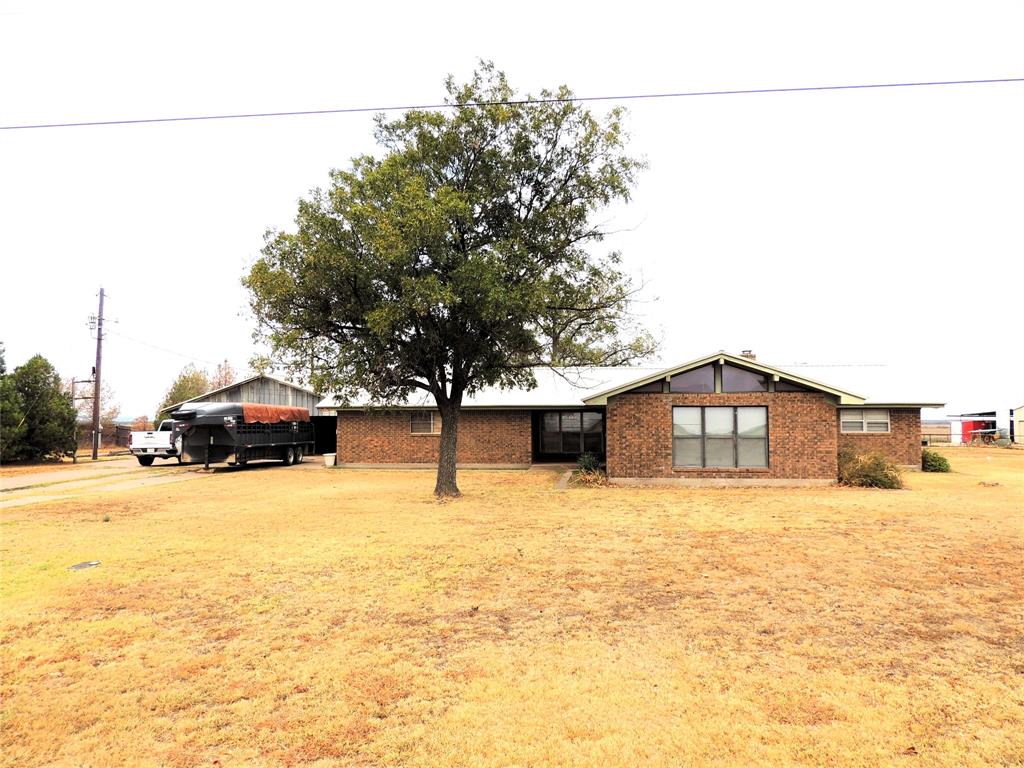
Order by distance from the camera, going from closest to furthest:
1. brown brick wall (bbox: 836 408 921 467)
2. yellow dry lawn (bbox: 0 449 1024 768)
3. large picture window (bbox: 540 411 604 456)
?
yellow dry lawn (bbox: 0 449 1024 768) → brown brick wall (bbox: 836 408 921 467) → large picture window (bbox: 540 411 604 456)

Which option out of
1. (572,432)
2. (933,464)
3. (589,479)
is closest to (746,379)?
(589,479)

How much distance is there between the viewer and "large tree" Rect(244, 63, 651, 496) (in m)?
13.7

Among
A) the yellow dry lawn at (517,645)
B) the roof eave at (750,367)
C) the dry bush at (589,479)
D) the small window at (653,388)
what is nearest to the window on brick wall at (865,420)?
the roof eave at (750,367)

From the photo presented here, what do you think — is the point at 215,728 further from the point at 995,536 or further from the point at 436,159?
the point at 436,159

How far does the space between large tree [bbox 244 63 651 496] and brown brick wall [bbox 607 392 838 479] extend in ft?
12.2

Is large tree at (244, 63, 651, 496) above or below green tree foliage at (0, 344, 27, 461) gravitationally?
above

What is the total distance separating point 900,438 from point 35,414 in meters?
37.7

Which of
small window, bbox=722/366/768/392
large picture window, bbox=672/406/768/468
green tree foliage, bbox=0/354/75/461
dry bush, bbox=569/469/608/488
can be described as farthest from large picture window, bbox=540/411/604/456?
green tree foliage, bbox=0/354/75/461

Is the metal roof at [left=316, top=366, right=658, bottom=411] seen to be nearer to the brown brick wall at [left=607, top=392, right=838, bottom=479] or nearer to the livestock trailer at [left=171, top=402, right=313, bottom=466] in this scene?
the livestock trailer at [left=171, top=402, right=313, bottom=466]

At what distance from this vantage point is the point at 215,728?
13.8 ft

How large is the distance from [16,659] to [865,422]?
2596 cm

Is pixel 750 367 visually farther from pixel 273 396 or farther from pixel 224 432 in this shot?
pixel 273 396

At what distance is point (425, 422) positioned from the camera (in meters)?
26.8

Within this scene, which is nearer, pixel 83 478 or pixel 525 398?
pixel 83 478
